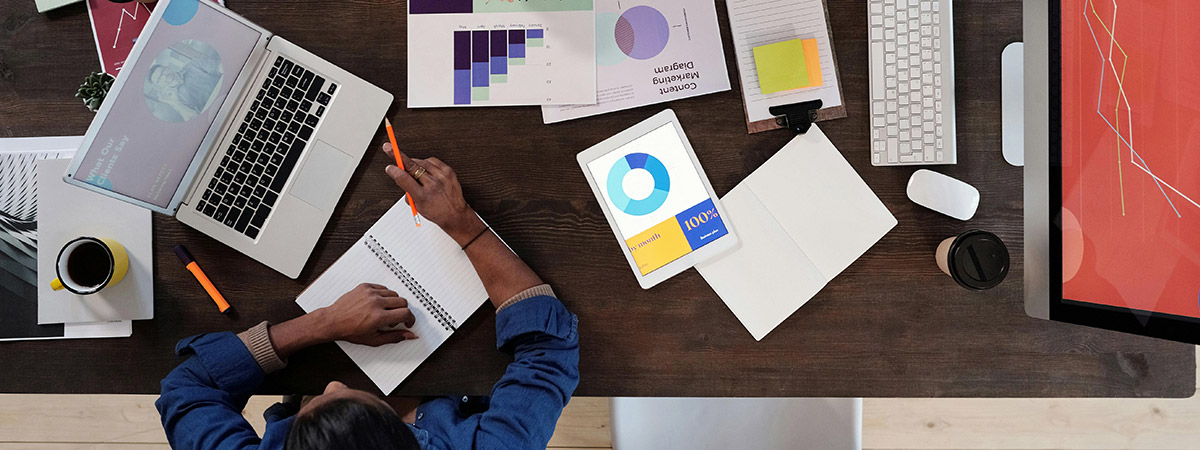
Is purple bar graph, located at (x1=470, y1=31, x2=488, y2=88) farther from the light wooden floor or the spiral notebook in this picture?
the light wooden floor

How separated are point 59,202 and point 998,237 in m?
1.48

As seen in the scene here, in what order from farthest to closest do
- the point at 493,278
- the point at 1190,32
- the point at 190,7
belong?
the point at 493,278 < the point at 190,7 < the point at 1190,32

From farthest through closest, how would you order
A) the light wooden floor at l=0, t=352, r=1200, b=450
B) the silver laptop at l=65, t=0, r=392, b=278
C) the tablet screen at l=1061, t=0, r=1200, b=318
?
the light wooden floor at l=0, t=352, r=1200, b=450 → the silver laptop at l=65, t=0, r=392, b=278 → the tablet screen at l=1061, t=0, r=1200, b=318

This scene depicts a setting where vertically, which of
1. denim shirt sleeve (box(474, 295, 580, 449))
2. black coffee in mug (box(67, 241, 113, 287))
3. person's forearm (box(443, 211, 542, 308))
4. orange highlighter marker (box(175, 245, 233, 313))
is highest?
black coffee in mug (box(67, 241, 113, 287))

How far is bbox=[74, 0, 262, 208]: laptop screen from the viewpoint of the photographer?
2.76ft

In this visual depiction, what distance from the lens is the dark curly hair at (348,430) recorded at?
2.52 ft

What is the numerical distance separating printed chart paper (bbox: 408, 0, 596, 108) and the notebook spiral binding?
233 mm

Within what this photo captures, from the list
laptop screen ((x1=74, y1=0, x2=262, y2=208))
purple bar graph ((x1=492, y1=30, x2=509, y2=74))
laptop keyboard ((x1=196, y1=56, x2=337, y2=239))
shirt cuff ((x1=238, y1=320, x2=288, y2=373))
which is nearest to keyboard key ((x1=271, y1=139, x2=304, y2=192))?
laptop keyboard ((x1=196, y1=56, x2=337, y2=239))

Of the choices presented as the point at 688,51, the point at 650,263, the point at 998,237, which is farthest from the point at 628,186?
the point at 998,237

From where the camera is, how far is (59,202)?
1.01 metres

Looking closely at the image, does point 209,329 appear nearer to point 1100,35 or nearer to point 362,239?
point 362,239

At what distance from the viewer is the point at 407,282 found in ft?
3.34

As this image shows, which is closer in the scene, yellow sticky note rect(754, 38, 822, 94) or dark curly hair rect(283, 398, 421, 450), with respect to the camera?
dark curly hair rect(283, 398, 421, 450)

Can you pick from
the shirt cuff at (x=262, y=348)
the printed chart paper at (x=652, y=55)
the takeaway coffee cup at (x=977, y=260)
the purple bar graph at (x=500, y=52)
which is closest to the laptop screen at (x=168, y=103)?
the shirt cuff at (x=262, y=348)
